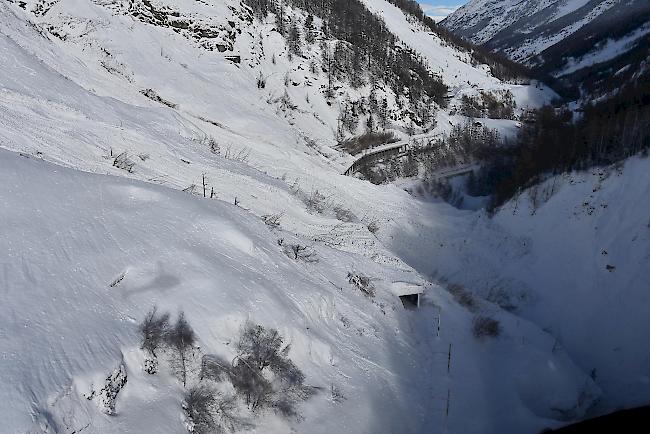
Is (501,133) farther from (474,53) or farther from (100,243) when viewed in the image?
(474,53)

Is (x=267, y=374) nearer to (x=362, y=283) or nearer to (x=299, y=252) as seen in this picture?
(x=299, y=252)

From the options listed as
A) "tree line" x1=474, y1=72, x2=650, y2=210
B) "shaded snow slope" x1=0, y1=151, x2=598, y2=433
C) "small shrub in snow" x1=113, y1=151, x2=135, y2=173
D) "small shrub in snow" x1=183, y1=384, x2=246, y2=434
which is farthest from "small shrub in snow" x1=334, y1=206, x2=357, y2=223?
"small shrub in snow" x1=183, y1=384, x2=246, y2=434

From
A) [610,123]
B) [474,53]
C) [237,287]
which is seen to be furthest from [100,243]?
[474,53]

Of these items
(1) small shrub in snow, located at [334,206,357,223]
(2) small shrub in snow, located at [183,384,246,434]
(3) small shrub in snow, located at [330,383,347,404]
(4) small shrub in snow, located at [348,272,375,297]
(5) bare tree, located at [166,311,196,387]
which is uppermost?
(1) small shrub in snow, located at [334,206,357,223]

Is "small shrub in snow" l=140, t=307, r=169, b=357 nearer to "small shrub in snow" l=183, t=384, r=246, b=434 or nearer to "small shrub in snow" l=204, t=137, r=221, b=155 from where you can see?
"small shrub in snow" l=183, t=384, r=246, b=434

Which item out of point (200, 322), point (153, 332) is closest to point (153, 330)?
point (153, 332)

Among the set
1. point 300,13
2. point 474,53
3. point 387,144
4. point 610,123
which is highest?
point 474,53
